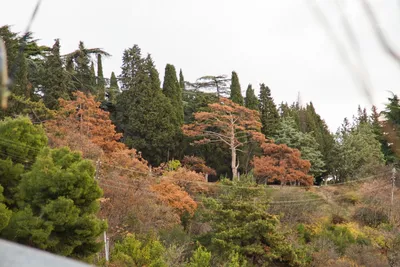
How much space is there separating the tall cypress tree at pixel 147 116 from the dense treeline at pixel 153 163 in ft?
0.19

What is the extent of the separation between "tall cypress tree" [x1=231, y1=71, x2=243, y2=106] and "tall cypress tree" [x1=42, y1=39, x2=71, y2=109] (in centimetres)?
957

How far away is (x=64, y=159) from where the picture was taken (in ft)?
35.3

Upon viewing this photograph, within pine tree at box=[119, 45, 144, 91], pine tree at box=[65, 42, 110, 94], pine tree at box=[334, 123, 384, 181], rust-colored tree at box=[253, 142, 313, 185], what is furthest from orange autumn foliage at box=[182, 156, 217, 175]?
pine tree at box=[334, 123, 384, 181]

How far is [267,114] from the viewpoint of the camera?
26891 millimetres

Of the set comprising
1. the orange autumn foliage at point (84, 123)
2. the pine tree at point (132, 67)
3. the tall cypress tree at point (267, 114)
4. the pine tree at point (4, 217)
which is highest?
the pine tree at point (132, 67)

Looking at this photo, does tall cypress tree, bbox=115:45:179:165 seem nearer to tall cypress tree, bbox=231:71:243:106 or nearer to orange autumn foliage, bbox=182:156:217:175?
orange autumn foliage, bbox=182:156:217:175

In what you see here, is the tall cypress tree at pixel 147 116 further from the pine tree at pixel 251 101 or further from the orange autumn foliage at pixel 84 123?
the pine tree at pixel 251 101

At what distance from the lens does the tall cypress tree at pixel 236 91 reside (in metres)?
25.7

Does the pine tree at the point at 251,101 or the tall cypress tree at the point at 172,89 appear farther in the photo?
the pine tree at the point at 251,101

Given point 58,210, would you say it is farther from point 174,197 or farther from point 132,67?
point 132,67

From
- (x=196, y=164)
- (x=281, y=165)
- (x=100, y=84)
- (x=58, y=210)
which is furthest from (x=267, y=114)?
(x=58, y=210)

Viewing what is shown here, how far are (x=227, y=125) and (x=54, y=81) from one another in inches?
322

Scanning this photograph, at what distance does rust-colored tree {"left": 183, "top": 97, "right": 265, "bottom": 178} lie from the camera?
22.4 metres

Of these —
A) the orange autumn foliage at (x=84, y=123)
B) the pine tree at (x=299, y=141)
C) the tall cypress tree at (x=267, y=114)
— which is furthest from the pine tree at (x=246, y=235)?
the tall cypress tree at (x=267, y=114)
